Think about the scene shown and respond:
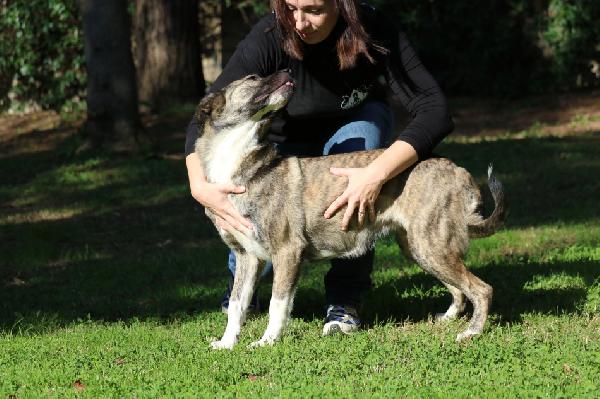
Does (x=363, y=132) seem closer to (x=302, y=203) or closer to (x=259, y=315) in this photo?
(x=302, y=203)

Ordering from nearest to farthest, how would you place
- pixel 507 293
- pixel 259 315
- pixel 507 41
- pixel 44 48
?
pixel 259 315 → pixel 507 293 → pixel 507 41 → pixel 44 48

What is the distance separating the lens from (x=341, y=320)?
20.9 feet

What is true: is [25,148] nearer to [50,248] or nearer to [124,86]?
[124,86]

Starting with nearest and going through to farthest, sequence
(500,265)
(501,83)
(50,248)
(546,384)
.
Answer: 1. (546,384)
2. (500,265)
3. (50,248)
4. (501,83)

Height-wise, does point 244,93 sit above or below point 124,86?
above

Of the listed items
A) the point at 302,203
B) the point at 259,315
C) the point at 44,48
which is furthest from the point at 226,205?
the point at 44,48

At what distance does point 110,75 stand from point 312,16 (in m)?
8.55

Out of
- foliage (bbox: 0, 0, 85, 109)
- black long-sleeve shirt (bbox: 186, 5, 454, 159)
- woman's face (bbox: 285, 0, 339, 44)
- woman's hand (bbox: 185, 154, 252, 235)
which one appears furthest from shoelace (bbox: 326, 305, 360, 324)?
foliage (bbox: 0, 0, 85, 109)

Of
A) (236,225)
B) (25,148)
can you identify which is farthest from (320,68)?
(25,148)

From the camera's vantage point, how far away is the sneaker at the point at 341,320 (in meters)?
6.30

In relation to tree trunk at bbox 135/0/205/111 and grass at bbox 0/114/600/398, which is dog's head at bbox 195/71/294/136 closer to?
grass at bbox 0/114/600/398

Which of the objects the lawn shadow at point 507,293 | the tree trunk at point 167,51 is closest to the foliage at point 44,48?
Result: the tree trunk at point 167,51

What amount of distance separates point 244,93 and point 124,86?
8346 mm

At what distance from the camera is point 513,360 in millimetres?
5352
